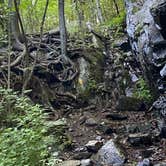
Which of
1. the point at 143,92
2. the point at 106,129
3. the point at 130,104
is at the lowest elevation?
the point at 106,129

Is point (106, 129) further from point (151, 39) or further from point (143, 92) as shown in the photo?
point (151, 39)

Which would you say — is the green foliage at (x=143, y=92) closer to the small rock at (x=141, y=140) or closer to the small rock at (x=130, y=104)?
the small rock at (x=130, y=104)

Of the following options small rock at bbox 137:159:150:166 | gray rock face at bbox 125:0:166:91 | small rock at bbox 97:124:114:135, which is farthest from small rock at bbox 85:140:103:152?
gray rock face at bbox 125:0:166:91

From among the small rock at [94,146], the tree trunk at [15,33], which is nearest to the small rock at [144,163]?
the small rock at [94,146]

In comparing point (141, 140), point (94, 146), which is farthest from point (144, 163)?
point (94, 146)

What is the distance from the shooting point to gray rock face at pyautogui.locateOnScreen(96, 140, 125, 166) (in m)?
6.30

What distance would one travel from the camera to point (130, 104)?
8867 mm

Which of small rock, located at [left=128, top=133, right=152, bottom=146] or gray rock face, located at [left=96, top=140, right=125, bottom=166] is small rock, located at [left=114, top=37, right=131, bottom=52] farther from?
gray rock face, located at [left=96, top=140, right=125, bottom=166]

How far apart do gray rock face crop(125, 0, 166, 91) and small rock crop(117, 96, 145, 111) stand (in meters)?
0.57

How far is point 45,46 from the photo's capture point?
38.5 feet

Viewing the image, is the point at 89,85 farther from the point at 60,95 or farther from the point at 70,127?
the point at 70,127

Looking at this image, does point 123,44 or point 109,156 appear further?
point 123,44

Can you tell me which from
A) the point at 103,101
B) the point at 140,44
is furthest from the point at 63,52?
the point at 140,44

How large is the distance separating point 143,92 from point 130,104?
1.42 ft
